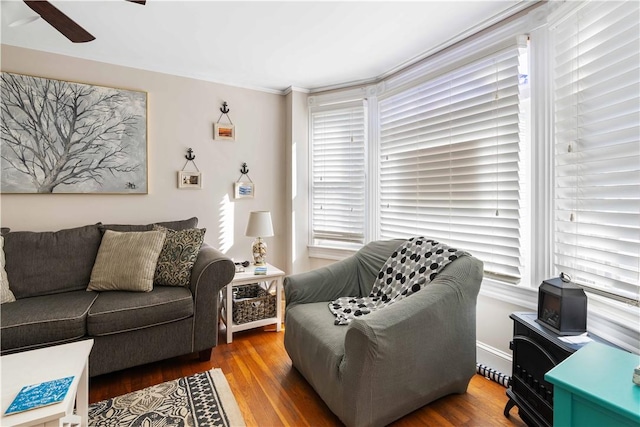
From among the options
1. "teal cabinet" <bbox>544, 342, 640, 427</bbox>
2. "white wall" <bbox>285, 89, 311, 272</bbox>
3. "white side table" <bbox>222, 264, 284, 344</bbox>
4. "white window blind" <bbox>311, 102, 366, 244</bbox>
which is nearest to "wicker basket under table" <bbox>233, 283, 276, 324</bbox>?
"white side table" <bbox>222, 264, 284, 344</bbox>

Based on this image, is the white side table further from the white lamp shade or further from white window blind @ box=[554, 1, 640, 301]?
white window blind @ box=[554, 1, 640, 301]

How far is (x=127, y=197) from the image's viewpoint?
9.21 feet

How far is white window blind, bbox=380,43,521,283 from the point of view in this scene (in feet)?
6.53

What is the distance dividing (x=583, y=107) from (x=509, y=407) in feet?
5.36

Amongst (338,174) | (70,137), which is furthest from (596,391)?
(70,137)

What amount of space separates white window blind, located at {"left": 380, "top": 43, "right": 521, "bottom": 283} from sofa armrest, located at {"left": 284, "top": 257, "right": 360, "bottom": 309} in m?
0.76

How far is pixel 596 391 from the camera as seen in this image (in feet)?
2.83

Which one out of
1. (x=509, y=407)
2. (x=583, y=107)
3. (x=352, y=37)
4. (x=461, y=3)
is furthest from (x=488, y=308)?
(x=352, y=37)

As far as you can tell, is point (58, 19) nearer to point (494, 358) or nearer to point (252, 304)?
point (252, 304)

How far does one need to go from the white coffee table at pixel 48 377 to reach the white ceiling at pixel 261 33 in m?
2.07

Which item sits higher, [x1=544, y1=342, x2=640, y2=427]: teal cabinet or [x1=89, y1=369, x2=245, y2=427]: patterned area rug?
[x1=544, y1=342, x2=640, y2=427]: teal cabinet

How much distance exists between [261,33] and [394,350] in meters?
2.33

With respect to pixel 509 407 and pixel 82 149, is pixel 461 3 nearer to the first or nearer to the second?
pixel 509 407

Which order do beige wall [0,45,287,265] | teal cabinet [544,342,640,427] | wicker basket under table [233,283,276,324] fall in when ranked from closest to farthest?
teal cabinet [544,342,640,427] → beige wall [0,45,287,265] → wicker basket under table [233,283,276,324]
